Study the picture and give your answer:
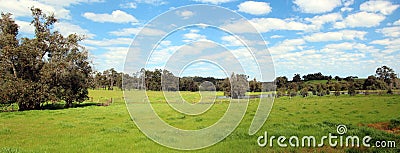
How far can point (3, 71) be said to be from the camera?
31812 millimetres

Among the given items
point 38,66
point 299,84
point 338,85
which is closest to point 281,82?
point 299,84

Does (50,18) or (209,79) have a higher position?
(50,18)

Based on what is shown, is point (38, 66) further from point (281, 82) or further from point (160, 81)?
point (281, 82)

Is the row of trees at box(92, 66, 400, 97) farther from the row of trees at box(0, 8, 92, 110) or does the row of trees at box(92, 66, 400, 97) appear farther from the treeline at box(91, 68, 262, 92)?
the row of trees at box(0, 8, 92, 110)

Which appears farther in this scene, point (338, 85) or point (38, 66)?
point (338, 85)

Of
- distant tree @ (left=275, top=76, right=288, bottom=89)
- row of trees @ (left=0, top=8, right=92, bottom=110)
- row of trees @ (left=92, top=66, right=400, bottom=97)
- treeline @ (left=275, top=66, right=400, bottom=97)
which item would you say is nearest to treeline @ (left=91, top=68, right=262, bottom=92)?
row of trees @ (left=92, top=66, right=400, bottom=97)

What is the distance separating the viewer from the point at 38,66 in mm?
34625

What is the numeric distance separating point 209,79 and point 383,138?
1624 cm

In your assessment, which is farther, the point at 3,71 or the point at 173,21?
the point at 3,71

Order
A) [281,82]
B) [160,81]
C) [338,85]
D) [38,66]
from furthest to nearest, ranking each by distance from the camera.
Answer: [281,82], [338,85], [160,81], [38,66]

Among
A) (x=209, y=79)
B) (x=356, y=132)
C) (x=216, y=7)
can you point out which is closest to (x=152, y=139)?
(x=216, y=7)

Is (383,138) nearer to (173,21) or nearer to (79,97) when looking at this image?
(173,21)

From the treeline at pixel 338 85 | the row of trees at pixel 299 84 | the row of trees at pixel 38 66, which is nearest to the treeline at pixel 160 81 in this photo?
the row of trees at pixel 299 84

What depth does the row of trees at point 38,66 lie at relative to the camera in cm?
3170
